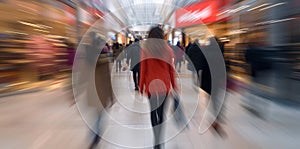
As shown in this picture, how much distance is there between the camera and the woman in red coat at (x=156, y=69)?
2.21 m

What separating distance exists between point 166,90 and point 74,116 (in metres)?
1.93

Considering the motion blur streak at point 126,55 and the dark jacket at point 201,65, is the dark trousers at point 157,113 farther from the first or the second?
the dark jacket at point 201,65

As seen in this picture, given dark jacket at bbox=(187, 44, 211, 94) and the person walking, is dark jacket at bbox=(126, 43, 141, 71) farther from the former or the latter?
dark jacket at bbox=(187, 44, 211, 94)

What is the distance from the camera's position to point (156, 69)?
91.6 inches

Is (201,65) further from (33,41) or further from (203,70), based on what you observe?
(33,41)

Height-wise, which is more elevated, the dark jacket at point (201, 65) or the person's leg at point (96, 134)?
the dark jacket at point (201, 65)

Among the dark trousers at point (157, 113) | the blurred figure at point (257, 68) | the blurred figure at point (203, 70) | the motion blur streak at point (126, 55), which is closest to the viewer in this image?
the dark trousers at point (157, 113)

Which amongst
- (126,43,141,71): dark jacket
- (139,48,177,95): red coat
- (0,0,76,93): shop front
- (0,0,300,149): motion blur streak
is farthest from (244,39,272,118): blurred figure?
(0,0,76,93): shop front

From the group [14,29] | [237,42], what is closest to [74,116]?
[14,29]

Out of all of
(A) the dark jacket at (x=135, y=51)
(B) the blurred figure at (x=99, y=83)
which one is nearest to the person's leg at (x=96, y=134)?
(B) the blurred figure at (x=99, y=83)

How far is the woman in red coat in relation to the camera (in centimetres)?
221

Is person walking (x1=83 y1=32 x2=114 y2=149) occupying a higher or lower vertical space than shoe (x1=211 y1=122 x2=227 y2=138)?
higher

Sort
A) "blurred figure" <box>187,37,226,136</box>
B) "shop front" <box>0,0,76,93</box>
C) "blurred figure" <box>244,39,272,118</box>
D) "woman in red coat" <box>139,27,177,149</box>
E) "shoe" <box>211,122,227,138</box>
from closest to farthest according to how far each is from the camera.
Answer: "woman in red coat" <box>139,27,177,149</box> → "shoe" <box>211,122,227,138</box> → "blurred figure" <box>187,37,226,136</box> → "shop front" <box>0,0,76,93</box> → "blurred figure" <box>244,39,272,118</box>

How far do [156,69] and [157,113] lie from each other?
1.41 ft
